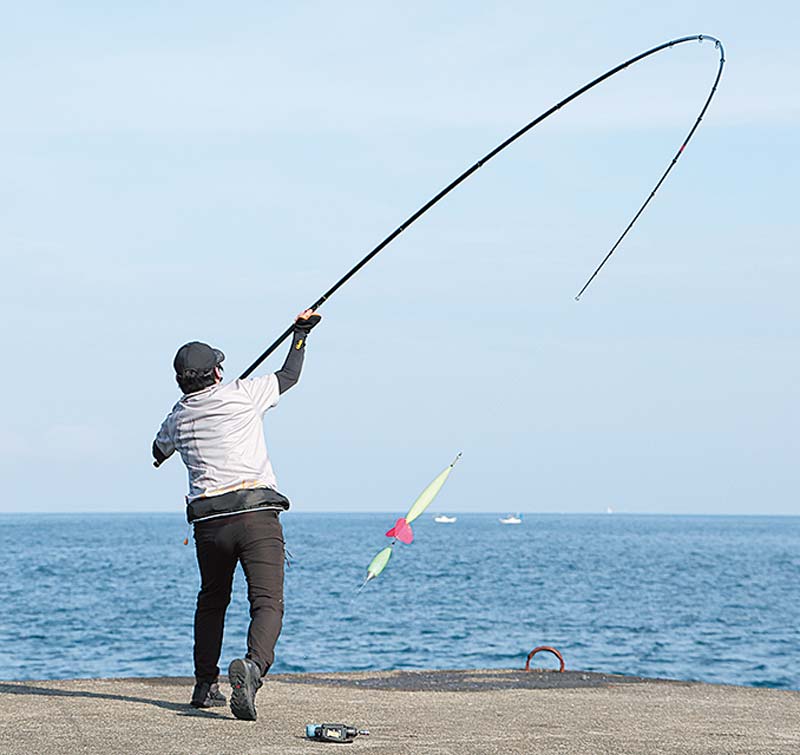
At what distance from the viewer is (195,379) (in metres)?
7.27

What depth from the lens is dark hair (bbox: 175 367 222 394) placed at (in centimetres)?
726

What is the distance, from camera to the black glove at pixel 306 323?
7.57 m

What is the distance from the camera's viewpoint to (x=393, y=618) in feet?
127

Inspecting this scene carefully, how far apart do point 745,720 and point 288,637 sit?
85.1 ft

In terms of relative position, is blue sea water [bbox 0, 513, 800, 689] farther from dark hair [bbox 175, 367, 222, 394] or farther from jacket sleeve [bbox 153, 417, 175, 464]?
dark hair [bbox 175, 367, 222, 394]

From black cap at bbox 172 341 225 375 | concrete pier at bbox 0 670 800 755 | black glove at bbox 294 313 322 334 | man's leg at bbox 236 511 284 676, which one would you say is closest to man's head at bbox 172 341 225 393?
black cap at bbox 172 341 225 375

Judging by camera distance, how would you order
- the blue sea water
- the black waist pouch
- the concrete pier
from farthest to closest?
the blue sea water, the black waist pouch, the concrete pier

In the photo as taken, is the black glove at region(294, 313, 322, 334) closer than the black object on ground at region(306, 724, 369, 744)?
No

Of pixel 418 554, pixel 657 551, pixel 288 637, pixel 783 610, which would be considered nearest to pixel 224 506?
pixel 288 637

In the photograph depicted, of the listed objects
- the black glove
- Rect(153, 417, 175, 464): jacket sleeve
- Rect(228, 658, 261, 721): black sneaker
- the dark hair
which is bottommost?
Rect(228, 658, 261, 721): black sneaker

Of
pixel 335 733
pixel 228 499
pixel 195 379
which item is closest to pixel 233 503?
pixel 228 499

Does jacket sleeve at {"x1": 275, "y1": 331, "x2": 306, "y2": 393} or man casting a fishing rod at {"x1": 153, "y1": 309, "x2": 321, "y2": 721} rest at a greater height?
jacket sleeve at {"x1": 275, "y1": 331, "x2": 306, "y2": 393}

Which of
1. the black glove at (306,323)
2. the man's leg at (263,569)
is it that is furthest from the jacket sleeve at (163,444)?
the black glove at (306,323)

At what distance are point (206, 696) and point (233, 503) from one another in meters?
1.22
